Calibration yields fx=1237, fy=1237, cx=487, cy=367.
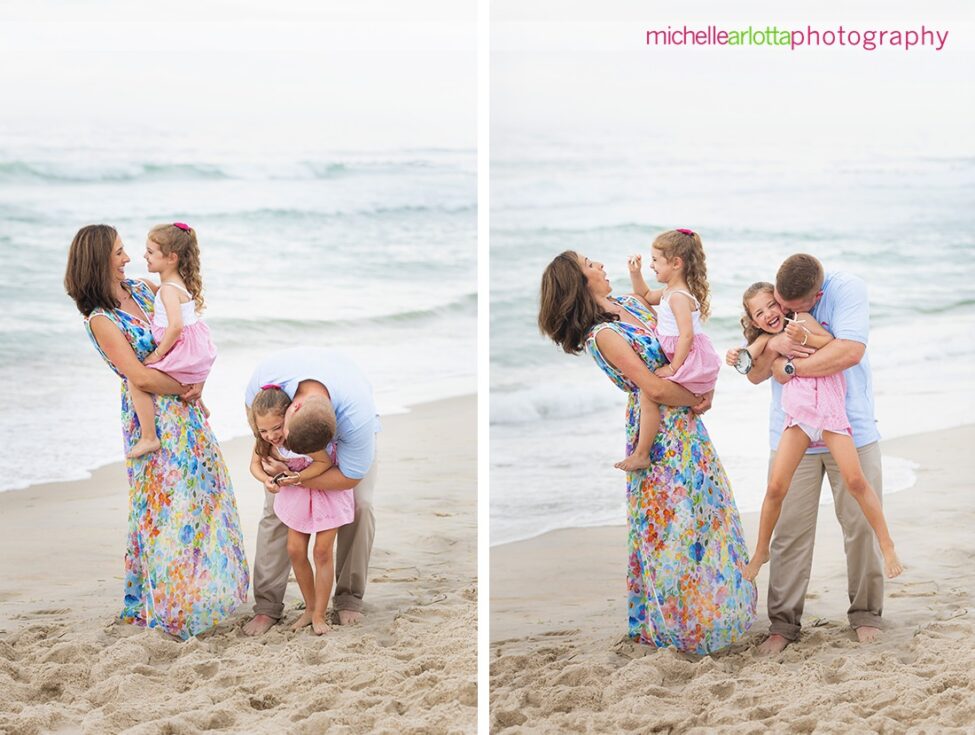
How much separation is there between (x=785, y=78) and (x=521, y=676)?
120 inches

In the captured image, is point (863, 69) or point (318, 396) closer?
point (318, 396)

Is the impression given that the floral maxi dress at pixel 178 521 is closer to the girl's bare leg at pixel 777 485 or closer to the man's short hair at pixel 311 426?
the man's short hair at pixel 311 426

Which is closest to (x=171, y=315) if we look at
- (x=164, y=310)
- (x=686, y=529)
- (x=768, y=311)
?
(x=164, y=310)

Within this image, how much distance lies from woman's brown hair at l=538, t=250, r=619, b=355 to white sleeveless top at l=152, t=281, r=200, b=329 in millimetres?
1183

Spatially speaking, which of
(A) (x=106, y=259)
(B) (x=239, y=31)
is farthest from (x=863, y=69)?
(A) (x=106, y=259)

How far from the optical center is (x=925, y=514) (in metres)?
4.89

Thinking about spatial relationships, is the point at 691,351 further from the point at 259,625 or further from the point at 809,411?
the point at 259,625

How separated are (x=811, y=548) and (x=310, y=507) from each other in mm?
1700

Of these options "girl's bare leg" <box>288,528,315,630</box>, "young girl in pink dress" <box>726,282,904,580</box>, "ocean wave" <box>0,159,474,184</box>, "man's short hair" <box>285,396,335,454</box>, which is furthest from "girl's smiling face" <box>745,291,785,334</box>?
"ocean wave" <box>0,159,474,184</box>

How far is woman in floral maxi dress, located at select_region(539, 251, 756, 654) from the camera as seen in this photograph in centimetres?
406

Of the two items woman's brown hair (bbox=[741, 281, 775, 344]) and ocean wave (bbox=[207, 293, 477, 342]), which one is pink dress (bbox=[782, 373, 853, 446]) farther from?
ocean wave (bbox=[207, 293, 477, 342])

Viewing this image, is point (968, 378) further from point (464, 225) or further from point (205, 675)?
point (205, 675)

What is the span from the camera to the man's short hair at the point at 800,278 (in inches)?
156

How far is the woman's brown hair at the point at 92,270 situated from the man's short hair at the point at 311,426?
70 cm
